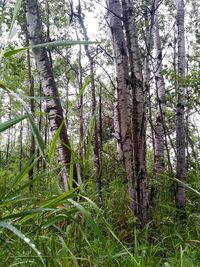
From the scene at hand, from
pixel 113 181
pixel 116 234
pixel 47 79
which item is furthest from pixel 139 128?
pixel 47 79

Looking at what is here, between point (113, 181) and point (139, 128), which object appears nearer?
point (139, 128)

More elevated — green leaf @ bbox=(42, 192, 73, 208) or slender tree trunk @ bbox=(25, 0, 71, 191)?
slender tree trunk @ bbox=(25, 0, 71, 191)

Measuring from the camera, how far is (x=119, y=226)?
3461 millimetres

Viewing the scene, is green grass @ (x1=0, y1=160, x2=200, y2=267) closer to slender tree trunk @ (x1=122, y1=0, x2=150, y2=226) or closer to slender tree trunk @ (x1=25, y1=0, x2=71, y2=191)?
slender tree trunk @ (x1=122, y1=0, x2=150, y2=226)

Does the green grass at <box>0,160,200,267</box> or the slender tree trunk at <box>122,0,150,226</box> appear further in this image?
the slender tree trunk at <box>122,0,150,226</box>

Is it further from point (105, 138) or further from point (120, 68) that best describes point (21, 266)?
point (105, 138)

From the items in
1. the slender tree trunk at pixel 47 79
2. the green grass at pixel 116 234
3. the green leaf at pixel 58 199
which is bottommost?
the green grass at pixel 116 234

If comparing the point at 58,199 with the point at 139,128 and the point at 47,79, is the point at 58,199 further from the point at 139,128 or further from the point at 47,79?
the point at 47,79

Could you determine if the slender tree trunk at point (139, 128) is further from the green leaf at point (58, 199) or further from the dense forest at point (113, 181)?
the green leaf at point (58, 199)

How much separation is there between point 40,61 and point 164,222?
3.49 m

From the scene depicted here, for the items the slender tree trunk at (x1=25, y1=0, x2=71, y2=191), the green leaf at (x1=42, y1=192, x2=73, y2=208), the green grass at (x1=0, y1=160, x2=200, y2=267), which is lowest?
the green grass at (x1=0, y1=160, x2=200, y2=267)

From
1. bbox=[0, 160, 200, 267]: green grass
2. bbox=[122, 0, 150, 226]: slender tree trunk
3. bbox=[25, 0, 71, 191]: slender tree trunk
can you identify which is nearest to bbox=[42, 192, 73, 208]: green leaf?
bbox=[0, 160, 200, 267]: green grass

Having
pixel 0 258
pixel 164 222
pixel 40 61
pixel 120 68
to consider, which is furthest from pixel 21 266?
pixel 40 61

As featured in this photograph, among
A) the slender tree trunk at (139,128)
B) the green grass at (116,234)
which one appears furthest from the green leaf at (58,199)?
the slender tree trunk at (139,128)
